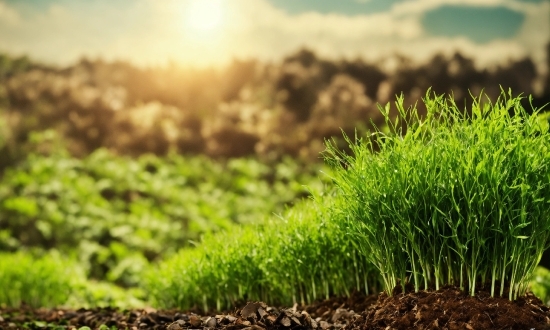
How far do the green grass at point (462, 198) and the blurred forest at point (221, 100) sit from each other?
7861 mm

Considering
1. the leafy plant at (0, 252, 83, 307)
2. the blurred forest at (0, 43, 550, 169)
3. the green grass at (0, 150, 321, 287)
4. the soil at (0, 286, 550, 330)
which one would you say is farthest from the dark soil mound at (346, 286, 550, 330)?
the blurred forest at (0, 43, 550, 169)

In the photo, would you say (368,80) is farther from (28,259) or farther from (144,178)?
(28,259)

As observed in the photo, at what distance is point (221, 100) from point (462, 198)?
38.9 ft

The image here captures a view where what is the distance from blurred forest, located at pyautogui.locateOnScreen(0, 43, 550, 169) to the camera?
37.6 ft

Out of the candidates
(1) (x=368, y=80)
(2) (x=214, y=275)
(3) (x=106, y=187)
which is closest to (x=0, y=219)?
(3) (x=106, y=187)

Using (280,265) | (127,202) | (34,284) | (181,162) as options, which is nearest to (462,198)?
(280,265)

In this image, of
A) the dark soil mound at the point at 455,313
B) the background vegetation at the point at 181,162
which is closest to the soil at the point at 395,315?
the dark soil mound at the point at 455,313

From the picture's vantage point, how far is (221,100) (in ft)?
46.4

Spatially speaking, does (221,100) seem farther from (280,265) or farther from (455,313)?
(455,313)

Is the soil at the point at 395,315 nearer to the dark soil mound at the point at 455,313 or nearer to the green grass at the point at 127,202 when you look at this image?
the dark soil mound at the point at 455,313

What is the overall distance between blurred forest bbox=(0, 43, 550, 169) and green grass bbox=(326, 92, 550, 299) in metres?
7.86

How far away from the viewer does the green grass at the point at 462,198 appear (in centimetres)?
256

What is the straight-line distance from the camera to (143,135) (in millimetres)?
11383

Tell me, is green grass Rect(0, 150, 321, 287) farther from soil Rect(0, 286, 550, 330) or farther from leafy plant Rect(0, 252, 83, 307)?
soil Rect(0, 286, 550, 330)
